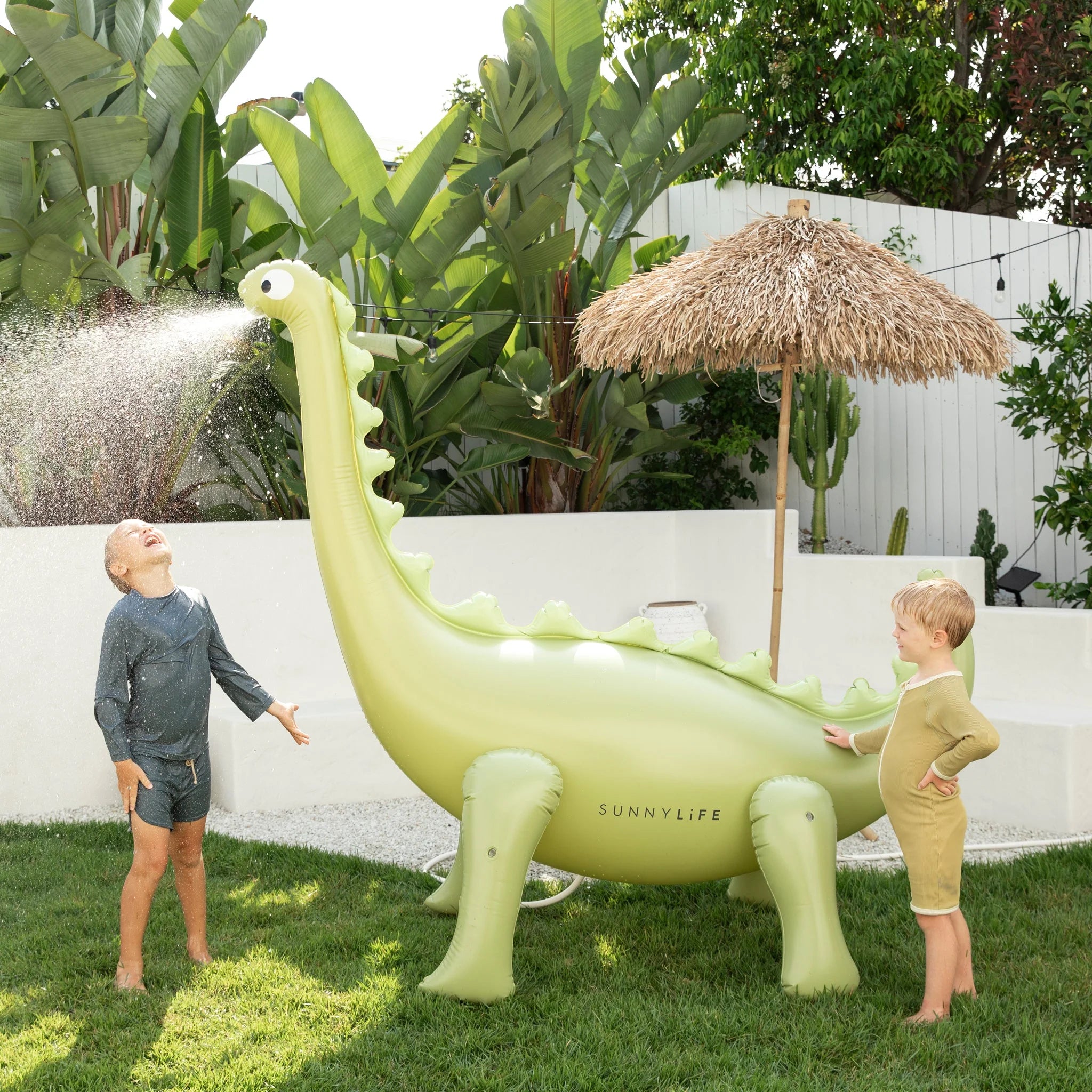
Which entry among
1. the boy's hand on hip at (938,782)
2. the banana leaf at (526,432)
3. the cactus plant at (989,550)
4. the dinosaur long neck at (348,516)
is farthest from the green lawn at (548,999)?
the banana leaf at (526,432)

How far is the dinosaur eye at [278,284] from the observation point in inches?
142

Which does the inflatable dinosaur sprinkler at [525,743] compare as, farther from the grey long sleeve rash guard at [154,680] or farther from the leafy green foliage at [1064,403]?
the leafy green foliage at [1064,403]

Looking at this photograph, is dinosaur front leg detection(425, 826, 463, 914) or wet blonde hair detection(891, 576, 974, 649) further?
dinosaur front leg detection(425, 826, 463, 914)

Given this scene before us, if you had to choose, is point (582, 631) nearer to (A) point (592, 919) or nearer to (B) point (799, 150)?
(A) point (592, 919)

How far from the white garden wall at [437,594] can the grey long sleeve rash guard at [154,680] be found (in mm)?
2679

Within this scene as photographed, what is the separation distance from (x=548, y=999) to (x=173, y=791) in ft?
→ 4.53

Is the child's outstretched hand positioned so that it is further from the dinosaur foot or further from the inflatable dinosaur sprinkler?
the dinosaur foot

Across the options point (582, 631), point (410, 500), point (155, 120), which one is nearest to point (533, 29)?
point (155, 120)

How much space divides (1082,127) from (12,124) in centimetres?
663

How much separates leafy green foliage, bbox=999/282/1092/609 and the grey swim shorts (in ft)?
17.0

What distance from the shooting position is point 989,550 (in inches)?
313

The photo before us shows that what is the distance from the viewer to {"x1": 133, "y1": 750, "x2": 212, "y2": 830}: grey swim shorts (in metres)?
3.68

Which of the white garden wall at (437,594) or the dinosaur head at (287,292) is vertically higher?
the dinosaur head at (287,292)

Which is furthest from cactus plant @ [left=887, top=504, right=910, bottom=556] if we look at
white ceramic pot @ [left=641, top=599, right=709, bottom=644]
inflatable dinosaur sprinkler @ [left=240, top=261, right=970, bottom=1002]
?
inflatable dinosaur sprinkler @ [left=240, top=261, right=970, bottom=1002]
